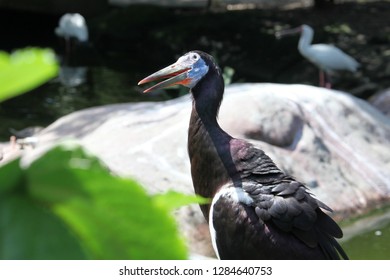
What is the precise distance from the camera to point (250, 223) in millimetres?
3414

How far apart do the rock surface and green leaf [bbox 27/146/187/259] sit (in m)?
4.36

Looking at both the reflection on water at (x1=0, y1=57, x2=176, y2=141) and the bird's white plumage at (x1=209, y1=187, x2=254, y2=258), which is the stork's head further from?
the reflection on water at (x1=0, y1=57, x2=176, y2=141)

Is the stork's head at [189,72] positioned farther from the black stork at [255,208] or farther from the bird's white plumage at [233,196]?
the bird's white plumage at [233,196]

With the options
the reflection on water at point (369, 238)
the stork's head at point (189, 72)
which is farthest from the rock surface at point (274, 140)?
the stork's head at point (189, 72)

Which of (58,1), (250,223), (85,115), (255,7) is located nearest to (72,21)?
(58,1)

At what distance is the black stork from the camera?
3.33 m

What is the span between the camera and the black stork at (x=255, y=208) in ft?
10.9

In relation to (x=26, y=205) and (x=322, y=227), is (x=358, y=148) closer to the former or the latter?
(x=322, y=227)

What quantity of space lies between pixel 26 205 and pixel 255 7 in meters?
13.9

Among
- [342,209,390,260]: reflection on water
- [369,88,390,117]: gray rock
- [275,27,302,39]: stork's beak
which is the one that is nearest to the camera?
[342,209,390,260]: reflection on water

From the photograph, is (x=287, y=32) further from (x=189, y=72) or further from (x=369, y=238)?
(x=189, y=72)

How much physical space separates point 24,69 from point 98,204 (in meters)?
0.11

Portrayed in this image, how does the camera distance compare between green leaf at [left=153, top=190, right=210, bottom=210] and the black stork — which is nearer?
green leaf at [left=153, top=190, right=210, bottom=210]

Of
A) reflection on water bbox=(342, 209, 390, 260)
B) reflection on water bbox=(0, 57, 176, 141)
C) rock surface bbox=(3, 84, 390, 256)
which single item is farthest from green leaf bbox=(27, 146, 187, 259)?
reflection on water bbox=(0, 57, 176, 141)
